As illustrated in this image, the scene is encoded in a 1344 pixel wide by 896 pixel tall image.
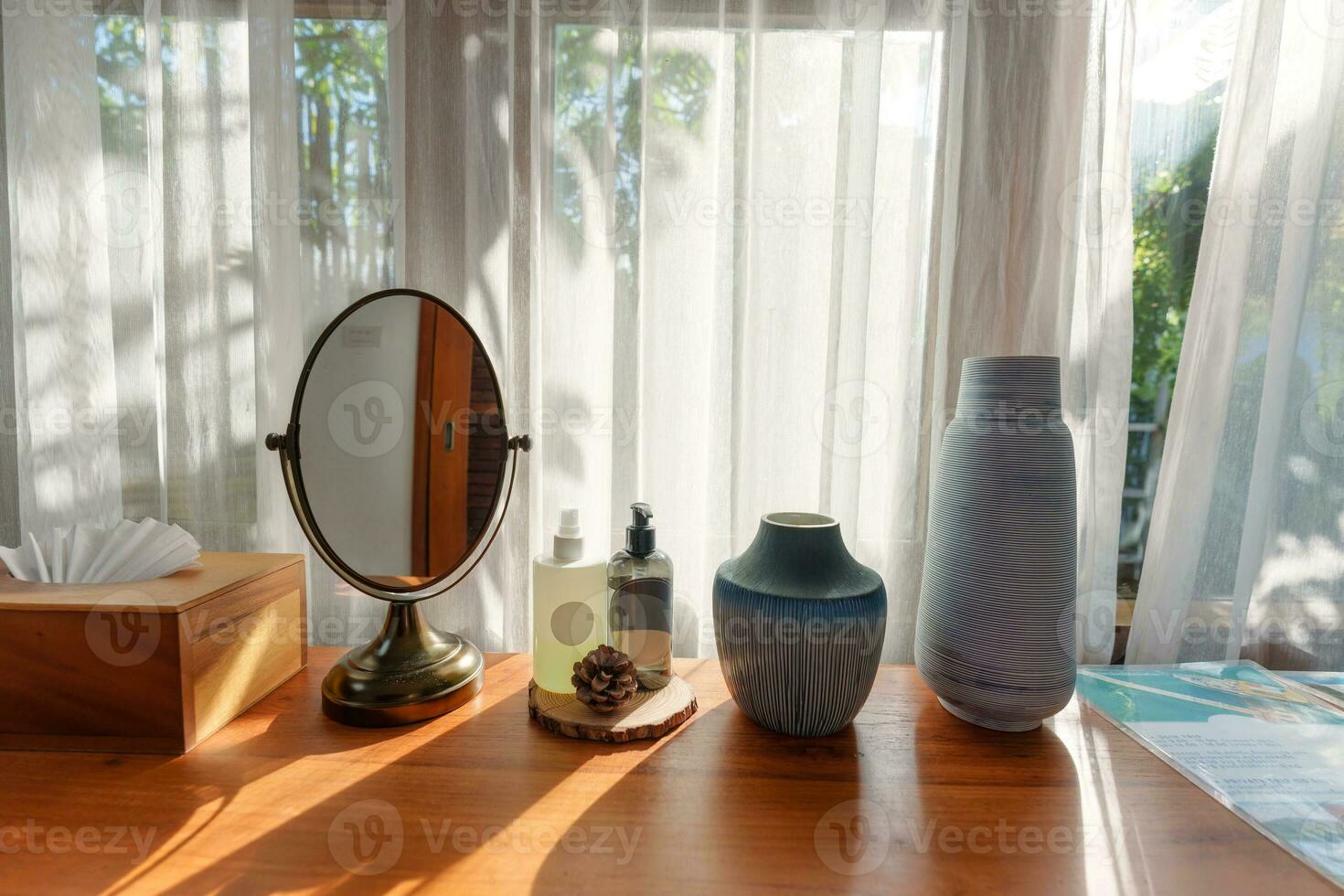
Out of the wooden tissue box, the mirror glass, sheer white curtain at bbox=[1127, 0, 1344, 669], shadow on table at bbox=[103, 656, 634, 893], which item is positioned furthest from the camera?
sheer white curtain at bbox=[1127, 0, 1344, 669]

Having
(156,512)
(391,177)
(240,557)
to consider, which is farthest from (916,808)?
(156,512)

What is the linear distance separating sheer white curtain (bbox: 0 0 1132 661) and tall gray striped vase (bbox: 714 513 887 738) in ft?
0.92

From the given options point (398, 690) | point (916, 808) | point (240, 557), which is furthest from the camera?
point (240, 557)

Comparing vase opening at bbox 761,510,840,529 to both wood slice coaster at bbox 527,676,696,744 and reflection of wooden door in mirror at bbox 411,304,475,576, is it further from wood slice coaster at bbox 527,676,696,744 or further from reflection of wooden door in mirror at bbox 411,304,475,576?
reflection of wooden door in mirror at bbox 411,304,475,576

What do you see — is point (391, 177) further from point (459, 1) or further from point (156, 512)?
point (156, 512)

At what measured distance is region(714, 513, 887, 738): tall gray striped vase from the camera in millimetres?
648

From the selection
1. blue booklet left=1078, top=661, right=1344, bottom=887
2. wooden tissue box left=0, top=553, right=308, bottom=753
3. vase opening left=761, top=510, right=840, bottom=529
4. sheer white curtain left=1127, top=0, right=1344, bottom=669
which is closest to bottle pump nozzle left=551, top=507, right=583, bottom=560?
vase opening left=761, top=510, right=840, bottom=529

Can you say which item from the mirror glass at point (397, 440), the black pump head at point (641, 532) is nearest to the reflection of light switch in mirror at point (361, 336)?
the mirror glass at point (397, 440)

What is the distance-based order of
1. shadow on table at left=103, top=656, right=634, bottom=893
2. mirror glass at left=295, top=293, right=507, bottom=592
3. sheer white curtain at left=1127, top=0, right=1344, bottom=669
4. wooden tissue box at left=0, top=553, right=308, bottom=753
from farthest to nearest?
sheer white curtain at left=1127, top=0, right=1344, bottom=669 < mirror glass at left=295, top=293, right=507, bottom=592 < wooden tissue box at left=0, top=553, right=308, bottom=753 < shadow on table at left=103, top=656, right=634, bottom=893

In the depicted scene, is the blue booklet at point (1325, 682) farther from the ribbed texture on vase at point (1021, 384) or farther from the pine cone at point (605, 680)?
the pine cone at point (605, 680)

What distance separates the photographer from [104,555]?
0.75m

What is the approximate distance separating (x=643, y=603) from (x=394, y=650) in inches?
11.1

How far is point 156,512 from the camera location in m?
1.01

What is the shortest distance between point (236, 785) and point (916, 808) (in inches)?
23.8
